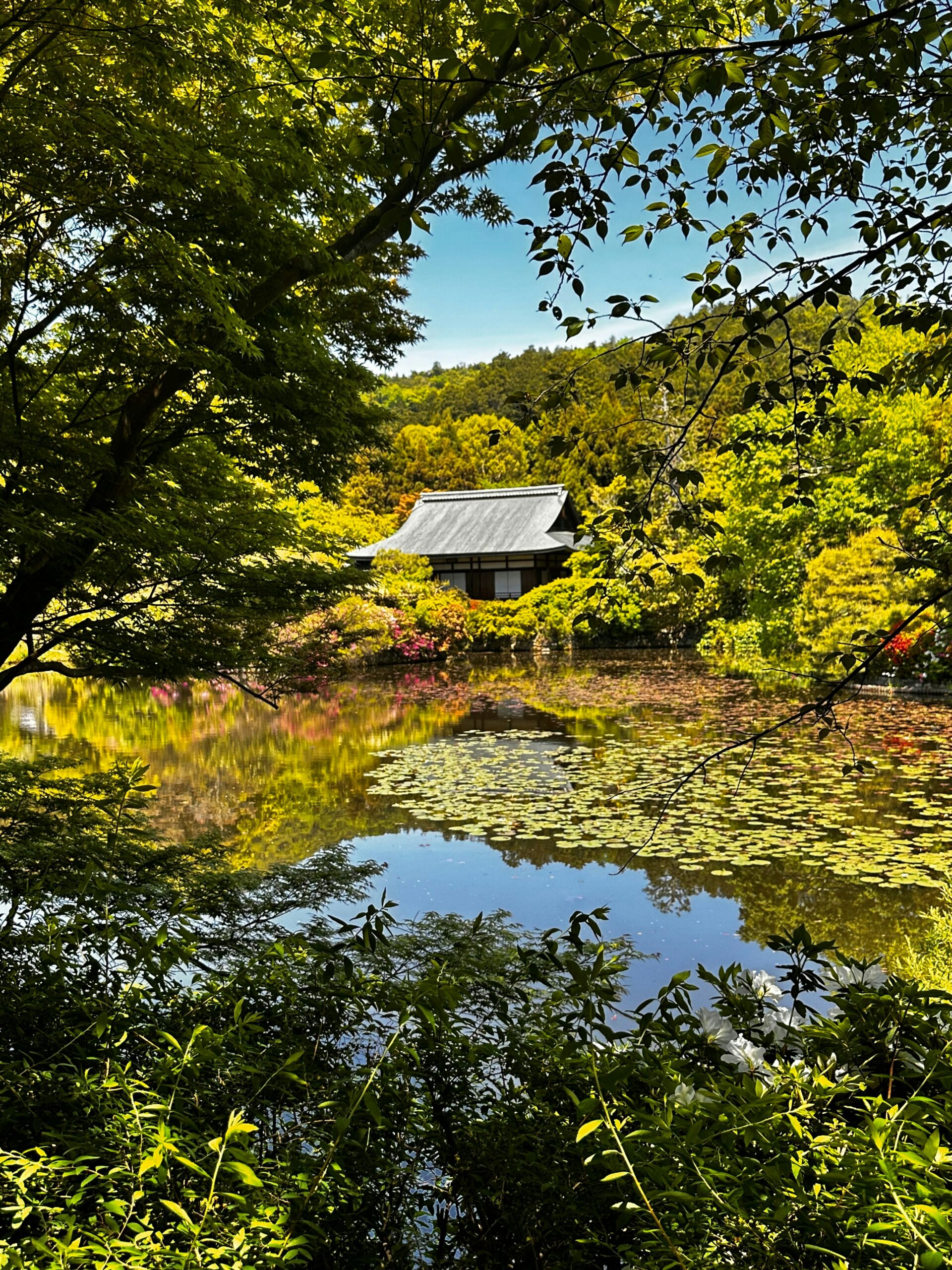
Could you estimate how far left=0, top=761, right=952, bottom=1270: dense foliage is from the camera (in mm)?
729

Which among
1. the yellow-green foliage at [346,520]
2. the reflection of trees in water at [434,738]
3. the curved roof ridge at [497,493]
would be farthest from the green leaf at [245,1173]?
the curved roof ridge at [497,493]

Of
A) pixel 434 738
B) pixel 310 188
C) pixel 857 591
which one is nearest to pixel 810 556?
pixel 857 591

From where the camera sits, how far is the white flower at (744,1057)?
3.60 feet

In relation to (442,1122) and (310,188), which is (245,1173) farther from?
(310,188)

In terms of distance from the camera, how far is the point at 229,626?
12.0ft

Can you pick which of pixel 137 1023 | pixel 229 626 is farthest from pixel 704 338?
pixel 229 626

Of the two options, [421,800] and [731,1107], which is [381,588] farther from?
[731,1107]

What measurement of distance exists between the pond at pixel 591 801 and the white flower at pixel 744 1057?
642mm

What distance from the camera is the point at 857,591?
33.7ft

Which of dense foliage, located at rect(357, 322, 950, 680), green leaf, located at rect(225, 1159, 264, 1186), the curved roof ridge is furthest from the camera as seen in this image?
the curved roof ridge

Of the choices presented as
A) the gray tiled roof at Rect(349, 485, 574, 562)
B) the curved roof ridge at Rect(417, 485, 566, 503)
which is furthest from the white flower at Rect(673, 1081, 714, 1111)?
the curved roof ridge at Rect(417, 485, 566, 503)

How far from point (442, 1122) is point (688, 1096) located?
38 cm

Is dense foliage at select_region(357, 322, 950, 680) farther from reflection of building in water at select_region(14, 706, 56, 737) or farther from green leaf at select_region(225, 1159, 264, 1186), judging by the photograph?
reflection of building in water at select_region(14, 706, 56, 737)

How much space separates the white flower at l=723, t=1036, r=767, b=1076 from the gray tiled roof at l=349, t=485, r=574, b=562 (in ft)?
65.0
